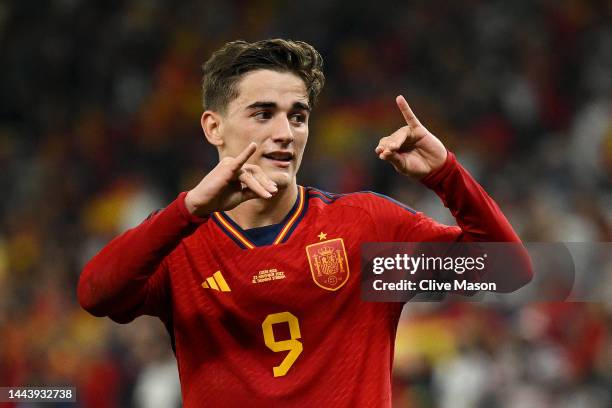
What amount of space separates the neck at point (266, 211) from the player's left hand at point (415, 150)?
0.45m

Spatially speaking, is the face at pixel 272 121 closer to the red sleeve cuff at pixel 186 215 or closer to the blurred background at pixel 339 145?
the red sleeve cuff at pixel 186 215

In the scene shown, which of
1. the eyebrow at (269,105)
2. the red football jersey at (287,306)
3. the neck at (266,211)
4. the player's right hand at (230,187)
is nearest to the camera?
the player's right hand at (230,187)

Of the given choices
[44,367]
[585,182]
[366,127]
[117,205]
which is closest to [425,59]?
[366,127]

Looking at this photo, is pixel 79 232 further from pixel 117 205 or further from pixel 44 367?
pixel 44 367

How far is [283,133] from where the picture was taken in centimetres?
292

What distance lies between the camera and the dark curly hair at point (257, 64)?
10.0 feet

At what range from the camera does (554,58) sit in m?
7.81

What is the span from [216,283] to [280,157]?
1.41ft

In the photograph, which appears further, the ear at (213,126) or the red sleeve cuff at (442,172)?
the ear at (213,126)

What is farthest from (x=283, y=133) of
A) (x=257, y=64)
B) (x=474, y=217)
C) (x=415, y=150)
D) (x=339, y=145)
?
(x=339, y=145)

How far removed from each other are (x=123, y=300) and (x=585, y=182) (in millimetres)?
4688

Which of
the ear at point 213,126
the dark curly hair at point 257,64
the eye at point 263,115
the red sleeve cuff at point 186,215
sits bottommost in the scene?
the red sleeve cuff at point 186,215

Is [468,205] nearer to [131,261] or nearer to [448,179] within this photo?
[448,179]

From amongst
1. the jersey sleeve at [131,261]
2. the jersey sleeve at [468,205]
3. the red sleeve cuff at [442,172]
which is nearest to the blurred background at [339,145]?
the jersey sleeve at [468,205]
